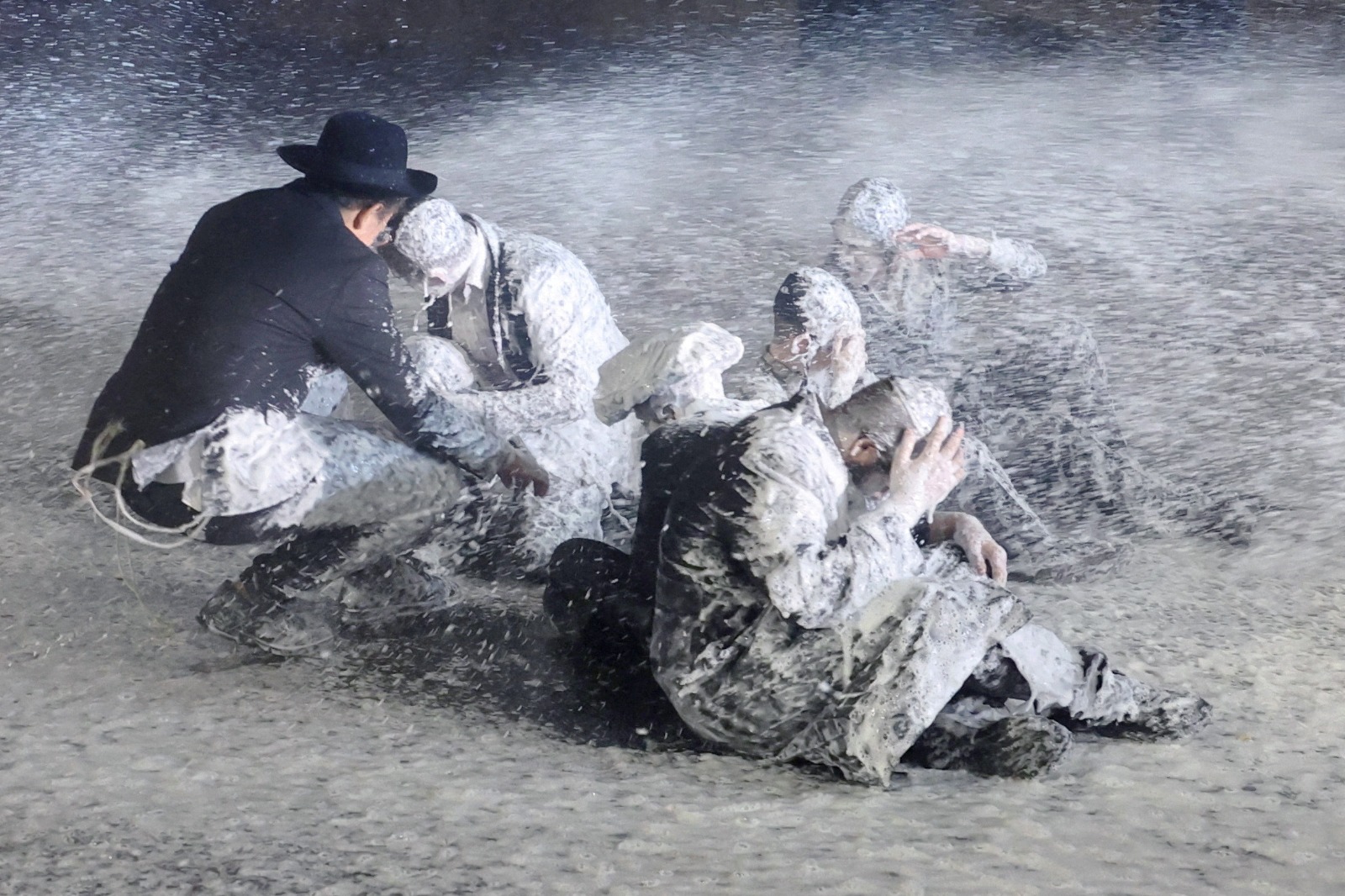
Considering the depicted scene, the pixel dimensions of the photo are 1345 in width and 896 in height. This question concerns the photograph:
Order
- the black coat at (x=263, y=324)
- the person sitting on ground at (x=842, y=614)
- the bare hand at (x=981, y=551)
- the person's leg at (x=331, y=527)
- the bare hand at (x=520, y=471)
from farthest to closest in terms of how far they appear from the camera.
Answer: the bare hand at (x=520, y=471), the person's leg at (x=331, y=527), the black coat at (x=263, y=324), the bare hand at (x=981, y=551), the person sitting on ground at (x=842, y=614)

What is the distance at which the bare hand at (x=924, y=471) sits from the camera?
2115mm

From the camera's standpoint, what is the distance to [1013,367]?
3152mm

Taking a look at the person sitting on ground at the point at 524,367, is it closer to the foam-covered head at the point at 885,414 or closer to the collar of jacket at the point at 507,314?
the collar of jacket at the point at 507,314

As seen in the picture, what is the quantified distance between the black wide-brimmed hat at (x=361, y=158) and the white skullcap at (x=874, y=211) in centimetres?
121

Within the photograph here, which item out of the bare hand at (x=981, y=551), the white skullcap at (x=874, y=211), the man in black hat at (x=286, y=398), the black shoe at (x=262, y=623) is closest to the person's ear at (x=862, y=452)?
the bare hand at (x=981, y=551)

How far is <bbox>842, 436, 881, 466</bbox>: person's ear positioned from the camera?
2.16 metres

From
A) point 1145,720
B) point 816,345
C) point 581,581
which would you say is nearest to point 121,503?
point 581,581

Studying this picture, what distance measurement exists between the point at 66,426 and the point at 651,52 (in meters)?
1.90

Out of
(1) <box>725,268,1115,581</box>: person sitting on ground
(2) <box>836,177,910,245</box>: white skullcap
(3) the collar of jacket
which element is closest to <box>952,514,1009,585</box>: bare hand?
(1) <box>725,268,1115,581</box>: person sitting on ground

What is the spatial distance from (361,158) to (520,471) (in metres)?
0.73

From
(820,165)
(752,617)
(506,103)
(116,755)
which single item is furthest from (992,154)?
(116,755)

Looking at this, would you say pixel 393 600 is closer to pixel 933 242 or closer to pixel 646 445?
pixel 646 445

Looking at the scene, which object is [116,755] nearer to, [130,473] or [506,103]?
[130,473]

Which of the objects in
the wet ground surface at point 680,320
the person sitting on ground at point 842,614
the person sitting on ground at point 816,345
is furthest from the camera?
the person sitting on ground at point 816,345
